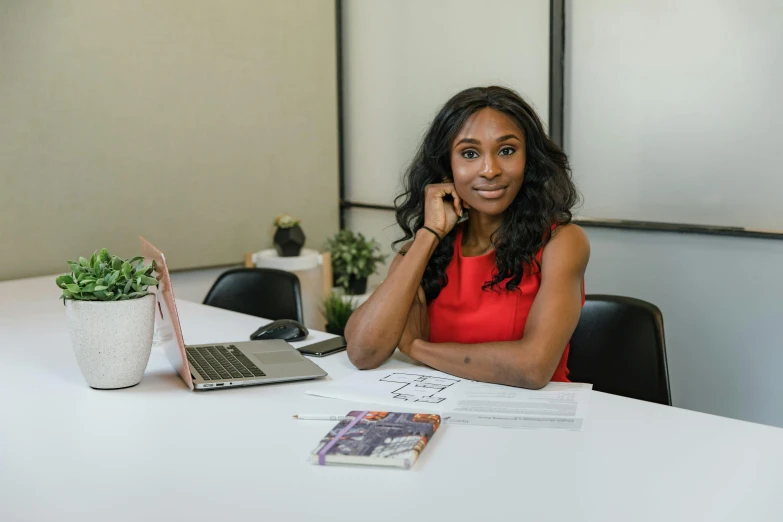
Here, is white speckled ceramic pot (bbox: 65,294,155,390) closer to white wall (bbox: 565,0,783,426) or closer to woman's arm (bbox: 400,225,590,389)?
woman's arm (bbox: 400,225,590,389)

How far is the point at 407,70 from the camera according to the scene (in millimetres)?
4258

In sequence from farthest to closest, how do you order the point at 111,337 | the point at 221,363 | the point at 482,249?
1. the point at 482,249
2. the point at 221,363
3. the point at 111,337

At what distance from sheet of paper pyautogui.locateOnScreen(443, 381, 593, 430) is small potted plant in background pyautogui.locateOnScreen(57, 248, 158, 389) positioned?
662mm

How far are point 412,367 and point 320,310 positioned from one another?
2200mm

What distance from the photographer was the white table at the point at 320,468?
116cm

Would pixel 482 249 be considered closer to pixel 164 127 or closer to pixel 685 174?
pixel 685 174

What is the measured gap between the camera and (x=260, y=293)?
2820mm

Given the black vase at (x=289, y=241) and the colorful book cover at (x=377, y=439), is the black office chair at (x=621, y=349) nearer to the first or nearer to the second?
the colorful book cover at (x=377, y=439)

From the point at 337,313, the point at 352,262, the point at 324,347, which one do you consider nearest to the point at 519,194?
the point at 324,347

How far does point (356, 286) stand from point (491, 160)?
7.38ft

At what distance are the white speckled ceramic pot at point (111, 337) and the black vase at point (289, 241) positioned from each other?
231 cm

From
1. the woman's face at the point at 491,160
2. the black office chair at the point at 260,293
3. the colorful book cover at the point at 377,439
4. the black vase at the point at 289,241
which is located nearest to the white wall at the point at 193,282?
the black vase at the point at 289,241

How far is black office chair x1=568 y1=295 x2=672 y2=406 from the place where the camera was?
1.97 meters

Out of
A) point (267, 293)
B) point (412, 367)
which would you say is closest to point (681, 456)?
point (412, 367)
